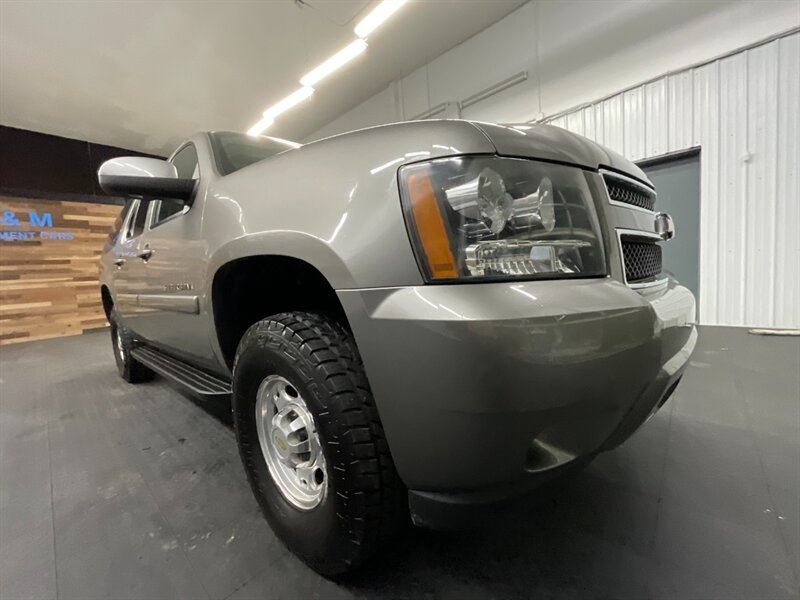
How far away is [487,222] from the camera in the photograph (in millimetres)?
742

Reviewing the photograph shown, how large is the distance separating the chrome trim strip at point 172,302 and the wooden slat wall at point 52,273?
7.19 metres

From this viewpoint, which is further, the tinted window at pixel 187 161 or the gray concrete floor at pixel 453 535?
the tinted window at pixel 187 161

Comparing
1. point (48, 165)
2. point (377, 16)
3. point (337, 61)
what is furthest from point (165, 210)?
point (48, 165)

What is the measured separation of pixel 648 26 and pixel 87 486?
6394mm

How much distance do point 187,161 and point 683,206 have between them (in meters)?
5.22

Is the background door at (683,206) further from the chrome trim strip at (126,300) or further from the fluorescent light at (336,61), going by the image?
the chrome trim strip at (126,300)

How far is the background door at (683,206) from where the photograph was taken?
4195mm


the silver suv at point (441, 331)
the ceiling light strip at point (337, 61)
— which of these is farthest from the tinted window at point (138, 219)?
the silver suv at point (441, 331)

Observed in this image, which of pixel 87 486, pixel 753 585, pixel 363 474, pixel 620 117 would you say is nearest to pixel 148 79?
pixel 87 486

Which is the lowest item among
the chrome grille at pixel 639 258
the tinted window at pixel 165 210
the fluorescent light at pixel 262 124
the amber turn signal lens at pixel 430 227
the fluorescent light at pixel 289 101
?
the chrome grille at pixel 639 258

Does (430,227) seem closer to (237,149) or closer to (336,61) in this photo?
(237,149)

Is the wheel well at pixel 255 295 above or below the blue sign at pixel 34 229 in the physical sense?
below

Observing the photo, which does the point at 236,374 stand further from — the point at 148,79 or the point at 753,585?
the point at 148,79

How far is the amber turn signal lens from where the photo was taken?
2.34 feet
